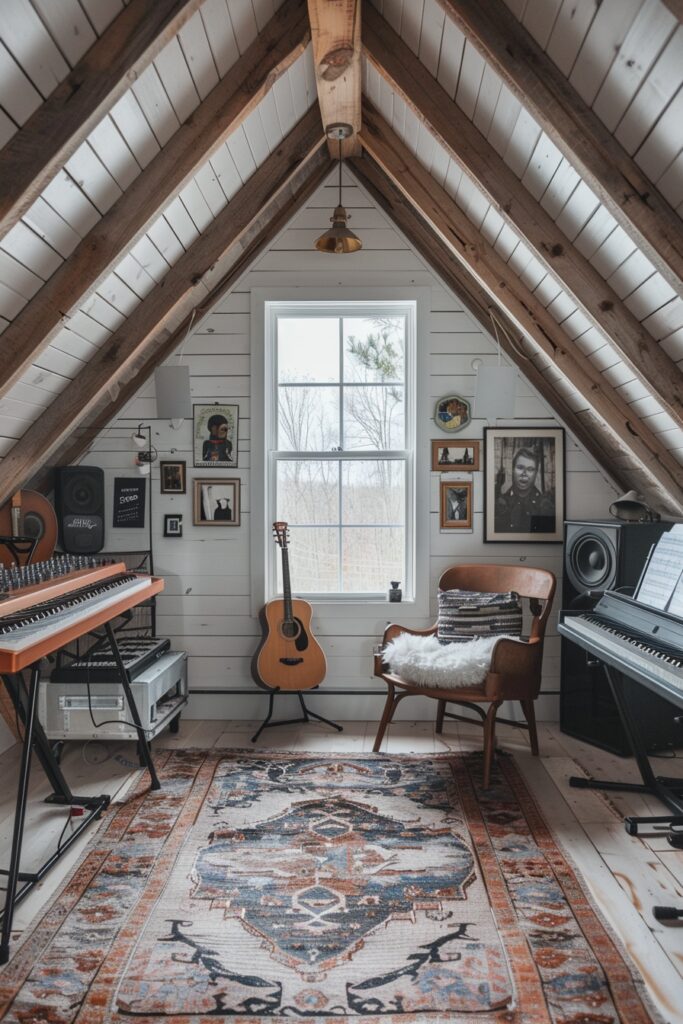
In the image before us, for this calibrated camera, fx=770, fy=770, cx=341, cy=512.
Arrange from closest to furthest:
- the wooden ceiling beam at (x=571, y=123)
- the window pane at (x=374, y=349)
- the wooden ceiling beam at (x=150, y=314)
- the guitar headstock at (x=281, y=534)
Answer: the wooden ceiling beam at (x=571, y=123)
the wooden ceiling beam at (x=150, y=314)
the guitar headstock at (x=281, y=534)
the window pane at (x=374, y=349)

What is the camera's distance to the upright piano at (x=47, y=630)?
228 cm

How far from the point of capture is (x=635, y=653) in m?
2.75

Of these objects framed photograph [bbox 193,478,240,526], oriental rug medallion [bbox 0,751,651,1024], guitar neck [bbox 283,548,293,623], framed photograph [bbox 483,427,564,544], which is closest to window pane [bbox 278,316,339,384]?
framed photograph [bbox 193,478,240,526]

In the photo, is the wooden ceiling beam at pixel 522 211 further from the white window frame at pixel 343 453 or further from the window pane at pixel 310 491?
the window pane at pixel 310 491

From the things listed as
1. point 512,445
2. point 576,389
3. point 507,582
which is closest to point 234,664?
point 507,582

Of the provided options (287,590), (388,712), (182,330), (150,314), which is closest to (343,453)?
(287,590)

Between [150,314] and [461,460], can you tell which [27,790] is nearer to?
[150,314]

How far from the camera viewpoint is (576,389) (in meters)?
3.57

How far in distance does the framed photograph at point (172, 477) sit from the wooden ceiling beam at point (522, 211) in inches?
91.4

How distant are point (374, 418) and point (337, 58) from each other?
1972 millimetres

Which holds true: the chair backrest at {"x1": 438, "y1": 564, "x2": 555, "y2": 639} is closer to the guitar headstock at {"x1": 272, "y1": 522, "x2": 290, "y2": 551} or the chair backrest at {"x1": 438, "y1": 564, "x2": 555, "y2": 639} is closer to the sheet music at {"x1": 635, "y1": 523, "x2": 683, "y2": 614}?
the sheet music at {"x1": 635, "y1": 523, "x2": 683, "y2": 614}

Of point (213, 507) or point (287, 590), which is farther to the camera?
point (213, 507)

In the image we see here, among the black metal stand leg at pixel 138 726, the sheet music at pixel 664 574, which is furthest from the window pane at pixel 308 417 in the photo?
the sheet music at pixel 664 574

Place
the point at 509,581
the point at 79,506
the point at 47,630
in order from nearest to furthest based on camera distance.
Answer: the point at 47,630
the point at 509,581
the point at 79,506
